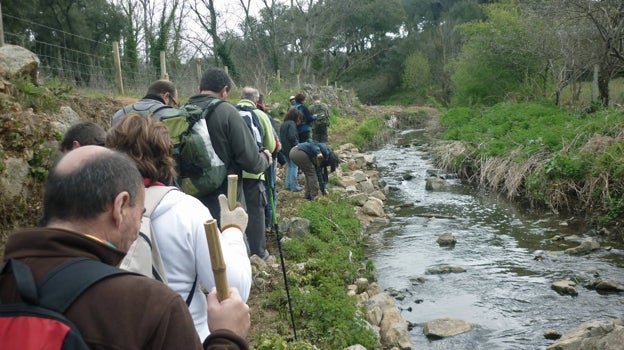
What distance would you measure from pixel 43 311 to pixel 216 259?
72cm

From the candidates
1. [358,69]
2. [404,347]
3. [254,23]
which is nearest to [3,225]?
[404,347]

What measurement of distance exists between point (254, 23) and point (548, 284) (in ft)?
123

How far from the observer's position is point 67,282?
1.29 meters

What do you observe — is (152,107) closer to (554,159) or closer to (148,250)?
(148,250)

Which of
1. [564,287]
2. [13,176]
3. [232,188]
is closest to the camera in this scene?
[232,188]

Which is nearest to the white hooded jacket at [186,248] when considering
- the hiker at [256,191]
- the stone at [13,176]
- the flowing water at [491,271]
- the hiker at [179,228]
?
the hiker at [179,228]

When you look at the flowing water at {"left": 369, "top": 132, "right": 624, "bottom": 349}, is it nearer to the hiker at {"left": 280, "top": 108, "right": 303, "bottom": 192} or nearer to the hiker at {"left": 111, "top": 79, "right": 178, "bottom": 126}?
the hiker at {"left": 280, "top": 108, "right": 303, "bottom": 192}

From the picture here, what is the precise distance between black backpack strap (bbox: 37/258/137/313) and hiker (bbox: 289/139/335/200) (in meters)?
8.30

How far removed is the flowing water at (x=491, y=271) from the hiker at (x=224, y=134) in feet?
9.30

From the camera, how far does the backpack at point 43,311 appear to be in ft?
4.02

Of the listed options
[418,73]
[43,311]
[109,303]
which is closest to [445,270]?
[109,303]

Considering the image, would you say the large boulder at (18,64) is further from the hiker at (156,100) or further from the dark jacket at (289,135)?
the dark jacket at (289,135)

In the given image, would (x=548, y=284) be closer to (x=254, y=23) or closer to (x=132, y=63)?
(x=132, y=63)

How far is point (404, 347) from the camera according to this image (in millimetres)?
5367
